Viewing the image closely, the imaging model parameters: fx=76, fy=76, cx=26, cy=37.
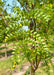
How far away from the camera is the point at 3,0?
1.83m

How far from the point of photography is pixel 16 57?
4.33ft

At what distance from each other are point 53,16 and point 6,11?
128cm

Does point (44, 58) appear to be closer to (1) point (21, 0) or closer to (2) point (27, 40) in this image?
(2) point (27, 40)

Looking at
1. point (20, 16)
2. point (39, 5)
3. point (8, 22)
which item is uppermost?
point (39, 5)

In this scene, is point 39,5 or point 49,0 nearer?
point 39,5

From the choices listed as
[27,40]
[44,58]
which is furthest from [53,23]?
[27,40]

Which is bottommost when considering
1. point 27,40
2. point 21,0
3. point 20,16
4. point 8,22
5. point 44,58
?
point 44,58

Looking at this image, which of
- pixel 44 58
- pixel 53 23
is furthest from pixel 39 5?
pixel 44 58

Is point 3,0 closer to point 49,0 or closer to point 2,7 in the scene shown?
point 2,7

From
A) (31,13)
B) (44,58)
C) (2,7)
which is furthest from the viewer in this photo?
(44,58)

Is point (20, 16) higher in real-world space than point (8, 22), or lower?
higher

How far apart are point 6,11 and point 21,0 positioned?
1.51 ft

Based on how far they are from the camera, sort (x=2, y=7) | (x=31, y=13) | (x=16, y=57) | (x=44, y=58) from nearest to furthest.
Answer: (x=16, y=57) → (x=31, y=13) → (x=2, y=7) → (x=44, y=58)

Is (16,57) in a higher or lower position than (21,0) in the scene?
lower
